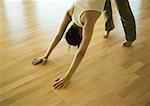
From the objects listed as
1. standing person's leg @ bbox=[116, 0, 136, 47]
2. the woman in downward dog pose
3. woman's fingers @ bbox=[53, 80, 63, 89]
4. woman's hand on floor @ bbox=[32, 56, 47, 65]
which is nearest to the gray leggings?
standing person's leg @ bbox=[116, 0, 136, 47]

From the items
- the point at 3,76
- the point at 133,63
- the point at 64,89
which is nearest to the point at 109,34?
the point at 133,63

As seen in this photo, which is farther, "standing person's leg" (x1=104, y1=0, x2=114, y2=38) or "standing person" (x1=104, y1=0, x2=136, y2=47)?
"standing person's leg" (x1=104, y1=0, x2=114, y2=38)

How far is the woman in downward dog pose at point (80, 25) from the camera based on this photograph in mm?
1792

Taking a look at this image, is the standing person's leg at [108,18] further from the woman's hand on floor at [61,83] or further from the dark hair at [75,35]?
the woman's hand on floor at [61,83]

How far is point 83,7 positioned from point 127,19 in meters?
0.73

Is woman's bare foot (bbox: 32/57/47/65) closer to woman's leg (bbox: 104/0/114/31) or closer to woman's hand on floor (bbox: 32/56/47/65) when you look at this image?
woman's hand on floor (bbox: 32/56/47/65)

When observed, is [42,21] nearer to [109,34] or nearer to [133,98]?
[109,34]

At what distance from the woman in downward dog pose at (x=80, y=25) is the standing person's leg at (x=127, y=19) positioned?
20.0 inches

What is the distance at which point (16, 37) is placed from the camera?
2.65m

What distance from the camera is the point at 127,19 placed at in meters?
2.40

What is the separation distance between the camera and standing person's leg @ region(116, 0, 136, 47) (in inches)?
91.4

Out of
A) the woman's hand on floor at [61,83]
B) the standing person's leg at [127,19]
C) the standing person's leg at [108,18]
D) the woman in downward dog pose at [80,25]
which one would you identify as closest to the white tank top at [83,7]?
the woman in downward dog pose at [80,25]

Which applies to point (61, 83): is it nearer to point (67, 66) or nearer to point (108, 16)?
point (67, 66)

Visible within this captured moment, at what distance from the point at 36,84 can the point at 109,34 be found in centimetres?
116
